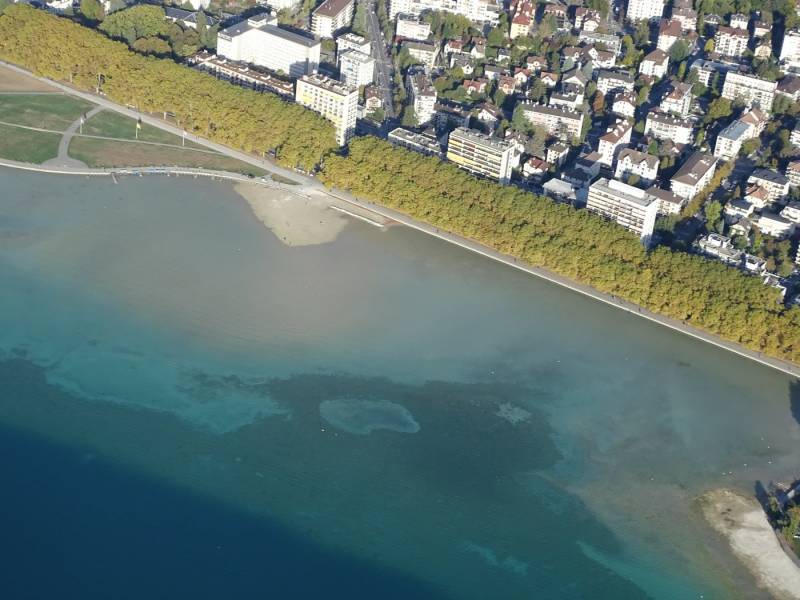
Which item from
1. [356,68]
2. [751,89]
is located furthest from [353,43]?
[751,89]

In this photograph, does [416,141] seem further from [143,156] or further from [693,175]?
[693,175]

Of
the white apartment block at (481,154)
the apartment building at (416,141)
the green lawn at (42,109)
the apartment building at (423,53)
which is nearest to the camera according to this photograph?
the white apartment block at (481,154)

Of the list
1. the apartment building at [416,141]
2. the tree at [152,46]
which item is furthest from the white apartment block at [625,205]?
the tree at [152,46]

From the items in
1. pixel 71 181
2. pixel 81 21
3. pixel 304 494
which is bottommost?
pixel 304 494

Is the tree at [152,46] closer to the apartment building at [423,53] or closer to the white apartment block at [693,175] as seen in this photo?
the apartment building at [423,53]

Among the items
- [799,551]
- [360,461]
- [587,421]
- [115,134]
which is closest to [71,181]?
[115,134]

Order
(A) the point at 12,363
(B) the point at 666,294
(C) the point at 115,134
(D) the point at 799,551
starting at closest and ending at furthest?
(D) the point at 799,551 → (A) the point at 12,363 → (B) the point at 666,294 → (C) the point at 115,134

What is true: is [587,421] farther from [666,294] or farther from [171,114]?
[171,114]

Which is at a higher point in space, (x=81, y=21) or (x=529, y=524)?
(x=81, y=21)
